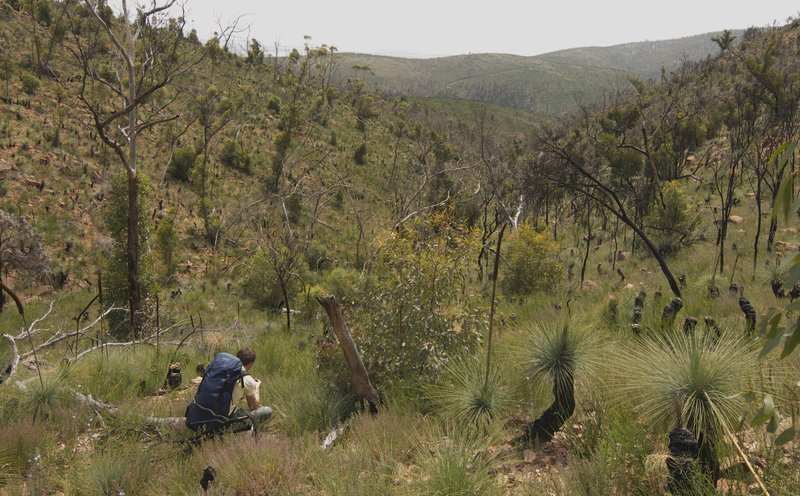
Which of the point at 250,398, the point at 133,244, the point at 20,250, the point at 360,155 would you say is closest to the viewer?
the point at 250,398

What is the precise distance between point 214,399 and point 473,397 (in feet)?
8.94

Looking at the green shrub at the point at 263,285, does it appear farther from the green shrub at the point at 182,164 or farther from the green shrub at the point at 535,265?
the green shrub at the point at 182,164

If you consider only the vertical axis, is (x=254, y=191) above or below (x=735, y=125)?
below

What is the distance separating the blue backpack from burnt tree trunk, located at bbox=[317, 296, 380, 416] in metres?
1.18

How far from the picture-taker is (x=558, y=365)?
4.48 meters

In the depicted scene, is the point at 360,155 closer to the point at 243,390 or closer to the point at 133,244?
the point at 133,244

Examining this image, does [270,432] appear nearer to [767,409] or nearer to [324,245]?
A: [767,409]

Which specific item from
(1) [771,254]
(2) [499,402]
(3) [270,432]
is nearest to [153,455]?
(3) [270,432]

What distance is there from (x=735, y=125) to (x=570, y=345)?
31071mm

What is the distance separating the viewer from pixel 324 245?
2780cm

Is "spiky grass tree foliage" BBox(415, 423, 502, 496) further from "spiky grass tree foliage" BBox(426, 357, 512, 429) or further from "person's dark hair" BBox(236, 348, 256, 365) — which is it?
"person's dark hair" BBox(236, 348, 256, 365)

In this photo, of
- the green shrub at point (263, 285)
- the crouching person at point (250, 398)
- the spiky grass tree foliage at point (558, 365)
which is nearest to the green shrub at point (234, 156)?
the green shrub at point (263, 285)

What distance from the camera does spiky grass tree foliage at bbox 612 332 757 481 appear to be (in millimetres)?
3291

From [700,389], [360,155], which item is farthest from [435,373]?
[360,155]
